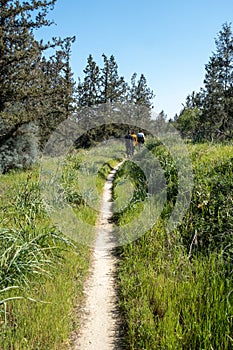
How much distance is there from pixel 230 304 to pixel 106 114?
29.3 metres

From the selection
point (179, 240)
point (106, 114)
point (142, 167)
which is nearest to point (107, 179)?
point (142, 167)

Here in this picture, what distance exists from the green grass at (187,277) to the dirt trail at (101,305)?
6.2 inches

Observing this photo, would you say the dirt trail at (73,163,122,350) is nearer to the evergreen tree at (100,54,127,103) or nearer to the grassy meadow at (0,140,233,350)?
the grassy meadow at (0,140,233,350)

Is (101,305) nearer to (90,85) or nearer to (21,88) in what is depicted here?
(21,88)

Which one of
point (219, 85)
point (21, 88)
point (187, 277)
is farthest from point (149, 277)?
point (219, 85)

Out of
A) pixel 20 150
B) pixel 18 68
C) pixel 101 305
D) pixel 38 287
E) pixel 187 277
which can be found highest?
pixel 18 68

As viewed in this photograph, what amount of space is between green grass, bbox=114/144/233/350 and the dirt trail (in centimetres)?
16

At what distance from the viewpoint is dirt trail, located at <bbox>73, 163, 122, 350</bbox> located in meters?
3.39

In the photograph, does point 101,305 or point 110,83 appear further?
point 110,83

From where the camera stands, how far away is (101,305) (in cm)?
420

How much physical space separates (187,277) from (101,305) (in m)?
1.19

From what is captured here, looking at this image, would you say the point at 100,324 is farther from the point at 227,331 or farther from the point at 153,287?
the point at 227,331

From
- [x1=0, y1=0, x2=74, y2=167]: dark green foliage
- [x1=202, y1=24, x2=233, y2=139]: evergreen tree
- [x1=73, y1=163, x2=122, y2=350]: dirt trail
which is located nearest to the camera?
[x1=73, y1=163, x2=122, y2=350]: dirt trail

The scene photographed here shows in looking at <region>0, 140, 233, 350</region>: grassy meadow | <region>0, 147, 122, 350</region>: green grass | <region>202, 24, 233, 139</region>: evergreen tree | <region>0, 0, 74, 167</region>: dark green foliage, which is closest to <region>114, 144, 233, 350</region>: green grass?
<region>0, 140, 233, 350</region>: grassy meadow
